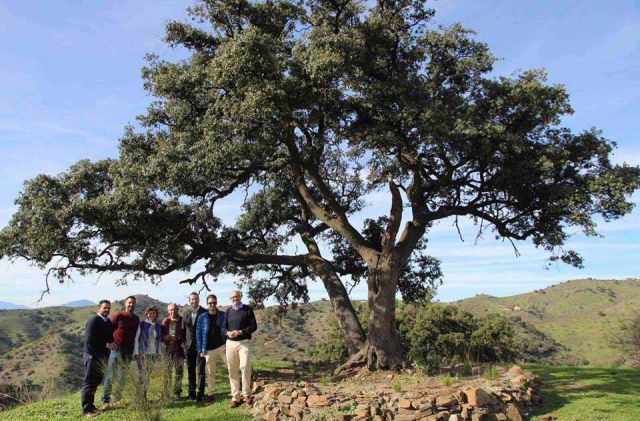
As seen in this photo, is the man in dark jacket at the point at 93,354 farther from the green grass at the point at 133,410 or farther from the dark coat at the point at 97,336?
the green grass at the point at 133,410

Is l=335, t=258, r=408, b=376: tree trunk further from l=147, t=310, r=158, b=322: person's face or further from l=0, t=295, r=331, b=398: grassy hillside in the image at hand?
l=0, t=295, r=331, b=398: grassy hillside

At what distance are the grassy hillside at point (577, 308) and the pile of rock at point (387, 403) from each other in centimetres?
5443

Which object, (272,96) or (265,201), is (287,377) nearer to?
(265,201)

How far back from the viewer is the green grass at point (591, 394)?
1010 centimetres

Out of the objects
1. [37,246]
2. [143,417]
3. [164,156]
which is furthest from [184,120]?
[143,417]

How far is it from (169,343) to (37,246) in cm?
482

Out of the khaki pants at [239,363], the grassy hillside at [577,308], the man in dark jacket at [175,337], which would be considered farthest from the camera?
the grassy hillside at [577,308]

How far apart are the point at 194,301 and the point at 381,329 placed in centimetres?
571

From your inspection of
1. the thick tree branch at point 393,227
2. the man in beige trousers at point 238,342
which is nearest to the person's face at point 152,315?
the man in beige trousers at point 238,342

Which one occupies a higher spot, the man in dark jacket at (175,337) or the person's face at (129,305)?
the person's face at (129,305)

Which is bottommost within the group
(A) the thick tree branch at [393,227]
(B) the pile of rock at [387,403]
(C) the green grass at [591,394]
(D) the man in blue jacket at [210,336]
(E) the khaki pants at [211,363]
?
(C) the green grass at [591,394]

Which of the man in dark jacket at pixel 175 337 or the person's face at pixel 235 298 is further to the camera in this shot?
the man in dark jacket at pixel 175 337

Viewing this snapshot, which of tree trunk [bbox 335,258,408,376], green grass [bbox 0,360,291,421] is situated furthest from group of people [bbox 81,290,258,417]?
tree trunk [bbox 335,258,408,376]

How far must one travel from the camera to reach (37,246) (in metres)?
12.5
